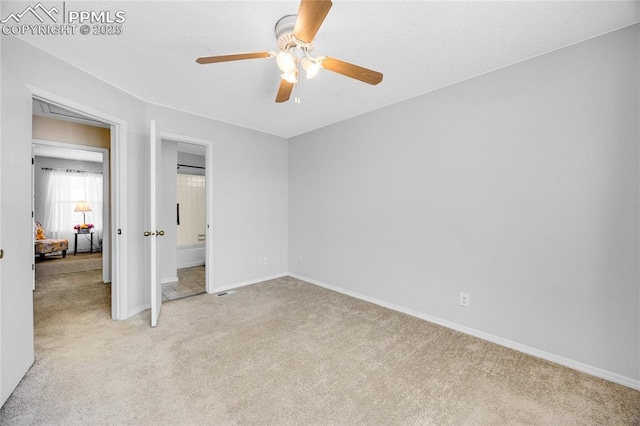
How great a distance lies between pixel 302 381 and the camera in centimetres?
187

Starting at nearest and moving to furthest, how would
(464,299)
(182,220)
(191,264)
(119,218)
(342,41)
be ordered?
(342,41)
(464,299)
(119,218)
(191,264)
(182,220)

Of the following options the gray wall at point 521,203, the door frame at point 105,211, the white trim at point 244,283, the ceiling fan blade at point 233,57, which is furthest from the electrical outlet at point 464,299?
the door frame at point 105,211

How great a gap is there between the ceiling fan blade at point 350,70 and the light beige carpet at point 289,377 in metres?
2.08

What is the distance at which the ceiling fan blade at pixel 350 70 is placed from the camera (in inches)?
65.7

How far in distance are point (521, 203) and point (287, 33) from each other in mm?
2246

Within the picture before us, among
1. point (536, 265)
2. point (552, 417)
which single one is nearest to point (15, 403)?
point (552, 417)

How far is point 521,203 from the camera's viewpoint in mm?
2266

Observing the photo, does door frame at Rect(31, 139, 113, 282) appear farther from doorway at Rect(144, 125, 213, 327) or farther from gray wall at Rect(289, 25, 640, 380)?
gray wall at Rect(289, 25, 640, 380)

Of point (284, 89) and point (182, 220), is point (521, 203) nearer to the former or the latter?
point (284, 89)

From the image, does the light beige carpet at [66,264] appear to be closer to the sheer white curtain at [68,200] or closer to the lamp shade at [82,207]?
the sheer white curtain at [68,200]

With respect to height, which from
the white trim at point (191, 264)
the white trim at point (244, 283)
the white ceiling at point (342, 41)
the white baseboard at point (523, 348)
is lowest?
the white baseboard at point (523, 348)

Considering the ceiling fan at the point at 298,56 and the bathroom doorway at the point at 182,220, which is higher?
the ceiling fan at the point at 298,56

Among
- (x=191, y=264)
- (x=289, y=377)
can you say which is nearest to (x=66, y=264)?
(x=191, y=264)

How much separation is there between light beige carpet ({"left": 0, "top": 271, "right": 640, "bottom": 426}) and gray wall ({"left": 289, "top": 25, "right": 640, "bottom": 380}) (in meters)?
0.35
